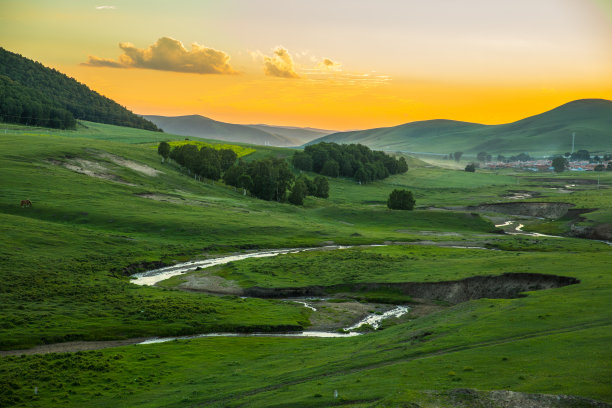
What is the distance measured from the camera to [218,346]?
5344 centimetres

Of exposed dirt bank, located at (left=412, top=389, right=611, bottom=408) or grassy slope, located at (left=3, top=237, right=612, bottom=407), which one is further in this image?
grassy slope, located at (left=3, top=237, right=612, bottom=407)

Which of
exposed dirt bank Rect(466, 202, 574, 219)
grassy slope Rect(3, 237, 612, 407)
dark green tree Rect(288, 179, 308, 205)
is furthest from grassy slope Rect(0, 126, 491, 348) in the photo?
exposed dirt bank Rect(466, 202, 574, 219)

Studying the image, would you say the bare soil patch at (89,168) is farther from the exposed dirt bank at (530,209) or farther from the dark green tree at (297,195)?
the exposed dirt bank at (530,209)

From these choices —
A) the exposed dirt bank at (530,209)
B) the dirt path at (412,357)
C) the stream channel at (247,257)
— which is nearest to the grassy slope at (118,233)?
the stream channel at (247,257)

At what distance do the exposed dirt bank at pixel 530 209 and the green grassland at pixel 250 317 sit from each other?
53.6m

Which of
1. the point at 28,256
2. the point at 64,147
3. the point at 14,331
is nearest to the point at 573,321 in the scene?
the point at 14,331

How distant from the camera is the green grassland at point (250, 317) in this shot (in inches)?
1427

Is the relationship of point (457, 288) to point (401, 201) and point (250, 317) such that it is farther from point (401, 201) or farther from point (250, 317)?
point (401, 201)

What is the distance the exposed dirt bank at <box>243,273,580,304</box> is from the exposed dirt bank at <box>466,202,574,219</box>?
108755 mm

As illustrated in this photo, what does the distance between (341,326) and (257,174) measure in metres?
125

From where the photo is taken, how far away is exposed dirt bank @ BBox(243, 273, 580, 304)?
7119 centimetres

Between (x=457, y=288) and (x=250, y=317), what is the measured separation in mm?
28738

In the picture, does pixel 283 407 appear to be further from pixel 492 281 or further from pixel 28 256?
pixel 28 256

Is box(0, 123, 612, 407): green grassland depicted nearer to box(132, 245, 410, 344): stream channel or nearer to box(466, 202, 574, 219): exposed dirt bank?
box(132, 245, 410, 344): stream channel
